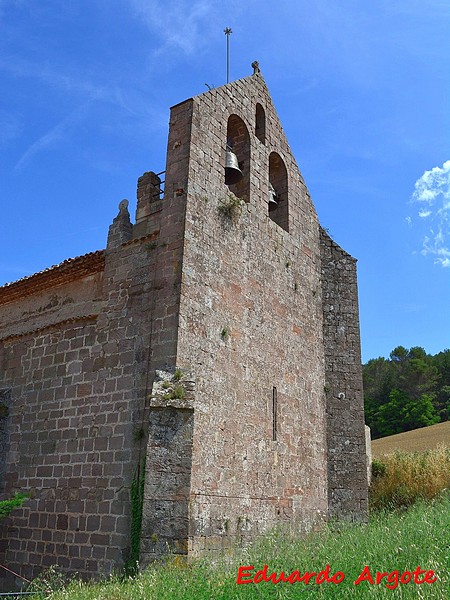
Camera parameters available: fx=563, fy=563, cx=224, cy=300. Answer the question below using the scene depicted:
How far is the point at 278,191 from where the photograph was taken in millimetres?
13281

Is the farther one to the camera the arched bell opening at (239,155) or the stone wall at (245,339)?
the arched bell opening at (239,155)

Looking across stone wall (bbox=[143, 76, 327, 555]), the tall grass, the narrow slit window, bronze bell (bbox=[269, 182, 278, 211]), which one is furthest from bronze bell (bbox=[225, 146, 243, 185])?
the tall grass

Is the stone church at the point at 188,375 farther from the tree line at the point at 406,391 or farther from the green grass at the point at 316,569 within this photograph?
the tree line at the point at 406,391

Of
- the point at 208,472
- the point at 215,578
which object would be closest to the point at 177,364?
the point at 208,472

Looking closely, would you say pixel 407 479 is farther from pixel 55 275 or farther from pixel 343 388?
pixel 55 275

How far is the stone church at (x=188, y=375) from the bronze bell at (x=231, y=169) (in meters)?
0.05

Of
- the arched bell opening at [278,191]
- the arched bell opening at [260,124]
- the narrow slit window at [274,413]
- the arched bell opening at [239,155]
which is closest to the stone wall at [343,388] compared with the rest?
the arched bell opening at [278,191]

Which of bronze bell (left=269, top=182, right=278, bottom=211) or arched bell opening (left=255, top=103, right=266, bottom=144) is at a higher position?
arched bell opening (left=255, top=103, right=266, bottom=144)

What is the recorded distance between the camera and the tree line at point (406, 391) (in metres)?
44.5

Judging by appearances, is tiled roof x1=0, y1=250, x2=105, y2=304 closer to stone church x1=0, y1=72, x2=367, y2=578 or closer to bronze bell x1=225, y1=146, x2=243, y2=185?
stone church x1=0, y1=72, x2=367, y2=578

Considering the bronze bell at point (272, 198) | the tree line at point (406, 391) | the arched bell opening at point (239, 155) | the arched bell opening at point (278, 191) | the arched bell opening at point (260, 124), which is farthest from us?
the tree line at point (406, 391)

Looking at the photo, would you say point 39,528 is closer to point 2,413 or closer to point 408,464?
point 2,413

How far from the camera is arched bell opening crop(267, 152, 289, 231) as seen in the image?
12.9 meters

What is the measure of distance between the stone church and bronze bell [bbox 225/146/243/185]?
45 mm
